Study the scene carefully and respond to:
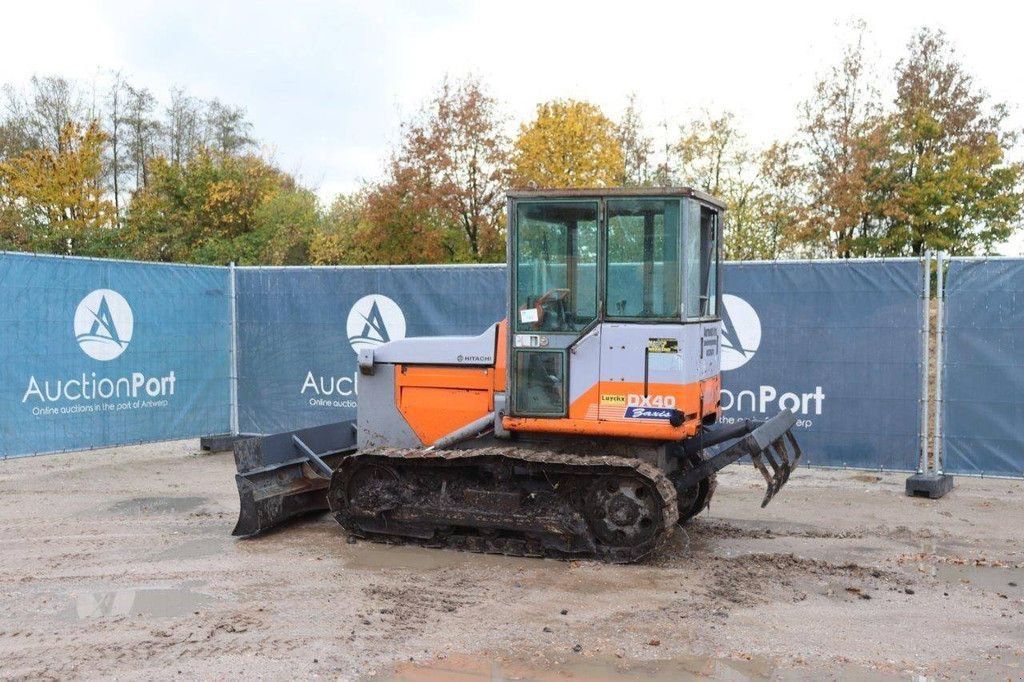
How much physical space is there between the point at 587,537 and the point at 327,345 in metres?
6.16

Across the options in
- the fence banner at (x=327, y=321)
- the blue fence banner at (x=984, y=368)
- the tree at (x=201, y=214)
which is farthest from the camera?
the tree at (x=201, y=214)

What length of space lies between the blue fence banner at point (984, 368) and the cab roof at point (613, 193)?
414 centimetres

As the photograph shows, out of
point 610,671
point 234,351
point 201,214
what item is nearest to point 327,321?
point 234,351

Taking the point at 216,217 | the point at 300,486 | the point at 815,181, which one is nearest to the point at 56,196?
the point at 216,217

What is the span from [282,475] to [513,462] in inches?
88.2

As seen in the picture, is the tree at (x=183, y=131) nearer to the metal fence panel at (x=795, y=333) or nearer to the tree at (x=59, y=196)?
the tree at (x=59, y=196)

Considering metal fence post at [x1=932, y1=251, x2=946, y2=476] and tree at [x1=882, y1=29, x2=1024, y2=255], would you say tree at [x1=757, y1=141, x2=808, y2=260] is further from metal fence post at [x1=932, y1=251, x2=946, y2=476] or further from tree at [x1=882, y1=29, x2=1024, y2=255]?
metal fence post at [x1=932, y1=251, x2=946, y2=476]

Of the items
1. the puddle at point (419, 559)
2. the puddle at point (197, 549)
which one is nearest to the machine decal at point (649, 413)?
the puddle at point (419, 559)

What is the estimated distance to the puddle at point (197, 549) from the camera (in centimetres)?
767

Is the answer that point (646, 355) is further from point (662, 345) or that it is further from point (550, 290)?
point (550, 290)

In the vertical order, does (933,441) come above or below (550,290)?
below

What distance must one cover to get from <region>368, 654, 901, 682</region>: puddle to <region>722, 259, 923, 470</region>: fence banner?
222 inches

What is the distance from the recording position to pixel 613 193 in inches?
285

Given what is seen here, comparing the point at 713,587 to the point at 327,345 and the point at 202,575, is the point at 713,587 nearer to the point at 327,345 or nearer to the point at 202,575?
the point at 202,575
